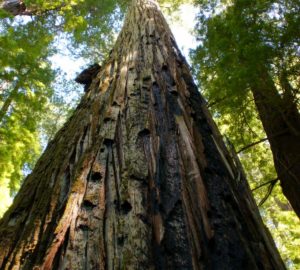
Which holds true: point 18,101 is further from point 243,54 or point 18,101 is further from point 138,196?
point 138,196

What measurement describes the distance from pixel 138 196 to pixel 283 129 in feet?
15.8

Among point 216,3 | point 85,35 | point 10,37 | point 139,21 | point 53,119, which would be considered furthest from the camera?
point 53,119

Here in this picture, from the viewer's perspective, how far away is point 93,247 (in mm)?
1134

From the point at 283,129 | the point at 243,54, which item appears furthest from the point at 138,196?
the point at 283,129

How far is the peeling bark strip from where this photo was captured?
1.15 meters

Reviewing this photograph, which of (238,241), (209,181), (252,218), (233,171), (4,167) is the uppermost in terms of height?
(4,167)

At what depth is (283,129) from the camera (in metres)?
5.62

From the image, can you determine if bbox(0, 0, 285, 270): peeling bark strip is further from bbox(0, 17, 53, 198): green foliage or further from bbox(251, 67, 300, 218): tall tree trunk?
bbox(0, 17, 53, 198): green foliage

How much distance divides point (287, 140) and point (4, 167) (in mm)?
5200

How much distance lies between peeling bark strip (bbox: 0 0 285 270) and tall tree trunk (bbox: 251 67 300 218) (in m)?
2.82

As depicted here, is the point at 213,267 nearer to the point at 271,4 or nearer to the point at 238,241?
the point at 238,241

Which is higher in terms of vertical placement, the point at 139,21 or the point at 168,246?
the point at 139,21

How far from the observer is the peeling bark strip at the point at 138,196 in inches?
45.2

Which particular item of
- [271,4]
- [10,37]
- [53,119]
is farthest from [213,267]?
[53,119]
